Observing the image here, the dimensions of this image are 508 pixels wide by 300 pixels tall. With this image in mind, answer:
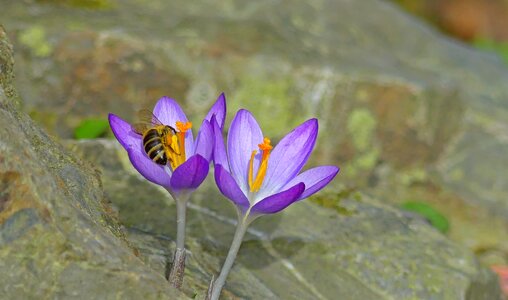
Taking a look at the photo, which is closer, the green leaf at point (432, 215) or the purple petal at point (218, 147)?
the purple petal at point (218, 147)

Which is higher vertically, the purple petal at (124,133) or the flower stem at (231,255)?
the purple petal at (124,133)

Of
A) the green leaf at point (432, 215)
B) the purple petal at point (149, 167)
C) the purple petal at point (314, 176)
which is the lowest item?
the green leaf at point (432, 215)

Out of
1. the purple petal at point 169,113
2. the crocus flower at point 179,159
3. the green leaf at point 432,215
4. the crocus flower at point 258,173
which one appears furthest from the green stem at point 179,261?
the green leaf at point 432,215

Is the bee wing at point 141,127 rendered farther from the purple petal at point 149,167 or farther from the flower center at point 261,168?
the flower center at point 261,168

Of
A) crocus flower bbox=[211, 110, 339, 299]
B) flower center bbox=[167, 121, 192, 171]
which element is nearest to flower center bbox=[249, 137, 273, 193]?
crocus flower bbox=[211, 110, 339, 299]

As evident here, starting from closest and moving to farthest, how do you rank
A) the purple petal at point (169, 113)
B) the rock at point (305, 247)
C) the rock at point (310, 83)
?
the purple petal at point (169, 113) → the rock at point (305, 247) → the rock at point (310, 83)

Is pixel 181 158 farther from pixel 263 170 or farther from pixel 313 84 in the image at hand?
pixel 313 84
